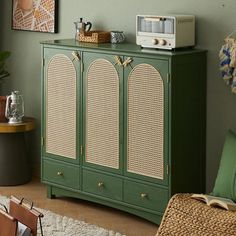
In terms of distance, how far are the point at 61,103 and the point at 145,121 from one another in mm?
789

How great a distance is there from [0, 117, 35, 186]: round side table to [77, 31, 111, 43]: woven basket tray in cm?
88

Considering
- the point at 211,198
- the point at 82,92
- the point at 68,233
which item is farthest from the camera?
the point at 82,92

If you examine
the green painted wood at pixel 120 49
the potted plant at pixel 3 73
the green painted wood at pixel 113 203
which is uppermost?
the green painted wood at pixel 120 49

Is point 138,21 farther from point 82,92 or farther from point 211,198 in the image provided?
point 211,198

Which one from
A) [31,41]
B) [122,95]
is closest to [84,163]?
[122,95]

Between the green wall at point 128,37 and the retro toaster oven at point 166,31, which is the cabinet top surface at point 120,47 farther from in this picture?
the green wall at point 128,37

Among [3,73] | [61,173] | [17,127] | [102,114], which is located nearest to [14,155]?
[17,127]

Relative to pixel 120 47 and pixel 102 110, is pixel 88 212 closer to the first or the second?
pixel 102 110

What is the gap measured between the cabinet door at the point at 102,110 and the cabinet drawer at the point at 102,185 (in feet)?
0.23

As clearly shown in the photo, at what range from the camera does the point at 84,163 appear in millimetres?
5074

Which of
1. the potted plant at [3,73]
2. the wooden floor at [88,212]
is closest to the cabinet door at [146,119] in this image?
the wooden floor at [88,212]

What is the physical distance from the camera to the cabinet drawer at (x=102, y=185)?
4871 mm

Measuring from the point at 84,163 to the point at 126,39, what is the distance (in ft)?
3.08

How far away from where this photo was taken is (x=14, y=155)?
223 inches
